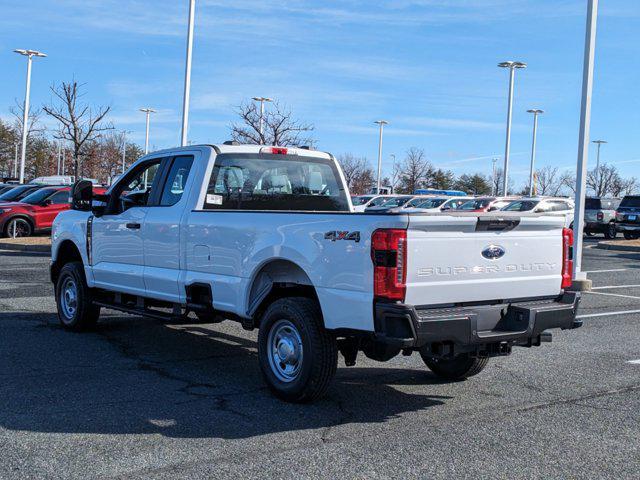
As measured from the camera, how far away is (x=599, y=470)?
467 centimetres

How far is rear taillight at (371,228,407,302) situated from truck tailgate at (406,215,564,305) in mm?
49

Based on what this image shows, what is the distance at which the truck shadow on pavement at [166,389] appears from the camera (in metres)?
5.44

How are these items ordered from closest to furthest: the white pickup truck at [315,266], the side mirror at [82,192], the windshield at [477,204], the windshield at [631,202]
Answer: the white pickup truck at [315,266]
the side mirror at [82,192]
the windshield at [631,202]
the windshield at [477,204]

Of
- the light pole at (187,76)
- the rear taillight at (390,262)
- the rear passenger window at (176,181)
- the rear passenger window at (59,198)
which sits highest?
the light pole at (187,76)

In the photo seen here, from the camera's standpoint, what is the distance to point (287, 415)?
18.8 feet

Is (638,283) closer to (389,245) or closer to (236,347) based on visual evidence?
(236,347)

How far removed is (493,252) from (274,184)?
2755 mm

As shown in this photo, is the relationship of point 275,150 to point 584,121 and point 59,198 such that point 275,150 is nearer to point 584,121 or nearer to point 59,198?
point 584,121

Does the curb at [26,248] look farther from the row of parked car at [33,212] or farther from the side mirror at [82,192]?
the side mirror at [82,192]

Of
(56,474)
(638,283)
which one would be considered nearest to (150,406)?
(56,474)

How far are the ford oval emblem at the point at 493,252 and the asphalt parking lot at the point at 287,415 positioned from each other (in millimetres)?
1183

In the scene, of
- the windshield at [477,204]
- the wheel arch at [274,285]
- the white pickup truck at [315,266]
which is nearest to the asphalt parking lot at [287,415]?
the white pickup truck at [315,266]

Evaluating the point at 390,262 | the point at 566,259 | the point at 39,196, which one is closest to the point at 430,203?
the point at 39,196

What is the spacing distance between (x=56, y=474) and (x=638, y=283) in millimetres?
14520
